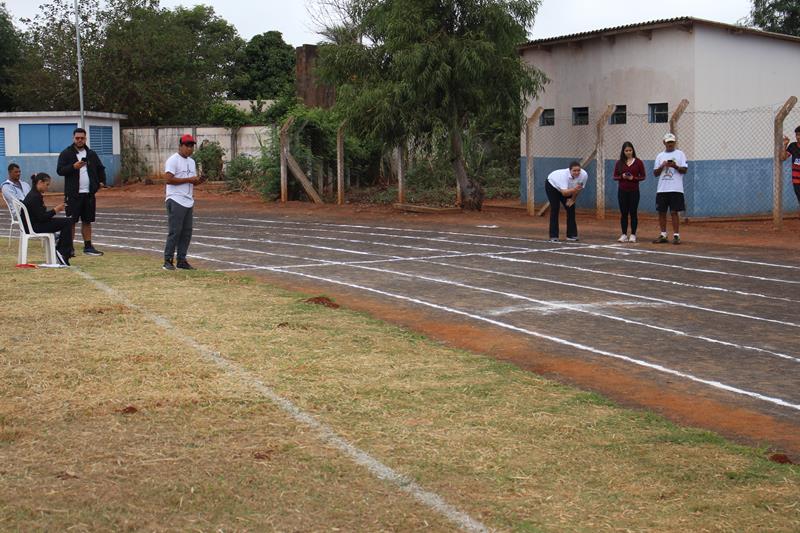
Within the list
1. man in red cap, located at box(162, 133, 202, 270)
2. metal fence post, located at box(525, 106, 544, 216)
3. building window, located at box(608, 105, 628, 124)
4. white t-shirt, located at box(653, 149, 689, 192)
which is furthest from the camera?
building window, located at box(608, 105, 628, 124)

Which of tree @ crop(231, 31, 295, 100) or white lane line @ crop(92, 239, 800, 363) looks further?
tree @ crop(231, 31, 295, 100)

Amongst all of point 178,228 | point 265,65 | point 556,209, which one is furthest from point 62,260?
point 265,65

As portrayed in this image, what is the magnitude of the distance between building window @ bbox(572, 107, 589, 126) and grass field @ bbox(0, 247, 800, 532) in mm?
17207

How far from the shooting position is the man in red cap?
44.4 feet

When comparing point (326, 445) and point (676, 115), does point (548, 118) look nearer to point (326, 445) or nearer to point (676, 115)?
point (676, 115)

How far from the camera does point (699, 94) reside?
862 inches

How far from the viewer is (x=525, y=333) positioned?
948 centimetres

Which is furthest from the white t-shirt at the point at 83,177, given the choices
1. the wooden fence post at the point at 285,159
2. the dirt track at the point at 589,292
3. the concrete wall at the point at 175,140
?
the concrete wall at the point at 175,140

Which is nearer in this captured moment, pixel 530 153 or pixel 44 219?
pixel 44 219

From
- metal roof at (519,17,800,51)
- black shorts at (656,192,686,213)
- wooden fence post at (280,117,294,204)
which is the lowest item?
black shorts at (656,192,686,213)

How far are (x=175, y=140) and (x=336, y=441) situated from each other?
34740mm

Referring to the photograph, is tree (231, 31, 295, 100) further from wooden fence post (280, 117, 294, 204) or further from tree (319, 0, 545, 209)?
tree (319, 0, 545, 209)

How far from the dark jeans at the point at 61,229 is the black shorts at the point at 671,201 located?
28.6 ft

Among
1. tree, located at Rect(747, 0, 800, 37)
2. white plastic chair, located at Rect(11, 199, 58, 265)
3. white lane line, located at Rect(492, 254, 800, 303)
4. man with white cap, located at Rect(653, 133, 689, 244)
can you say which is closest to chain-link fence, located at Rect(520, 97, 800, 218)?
man with white cap, located at Rect(653, 133, 689, 244)
